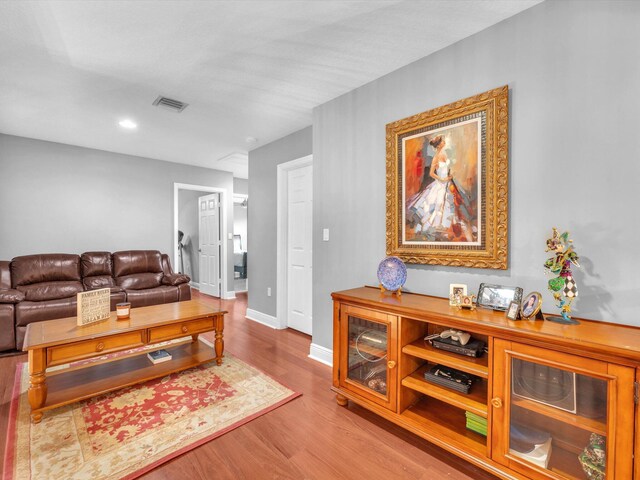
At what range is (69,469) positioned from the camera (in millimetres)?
1547

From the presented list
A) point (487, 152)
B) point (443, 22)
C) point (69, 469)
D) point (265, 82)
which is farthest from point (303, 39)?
point (69, 469)

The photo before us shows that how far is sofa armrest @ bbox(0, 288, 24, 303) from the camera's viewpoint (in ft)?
10.1

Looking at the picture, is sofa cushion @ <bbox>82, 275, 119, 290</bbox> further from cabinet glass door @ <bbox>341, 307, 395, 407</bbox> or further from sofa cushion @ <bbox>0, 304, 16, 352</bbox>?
cabinet glass door @ <bbox>341, 307, 395, 407</bbox>

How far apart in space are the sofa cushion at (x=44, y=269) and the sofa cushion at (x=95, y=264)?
0.07m

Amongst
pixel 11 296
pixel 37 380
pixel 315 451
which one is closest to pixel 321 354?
pixel 315 451

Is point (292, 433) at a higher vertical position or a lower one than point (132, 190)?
lower

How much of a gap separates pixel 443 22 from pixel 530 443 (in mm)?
2298

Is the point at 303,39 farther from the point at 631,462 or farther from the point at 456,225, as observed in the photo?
the point at 631,462

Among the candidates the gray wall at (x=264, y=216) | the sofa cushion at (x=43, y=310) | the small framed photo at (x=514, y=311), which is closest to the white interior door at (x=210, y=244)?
the gray wall at (x=264, y=216)

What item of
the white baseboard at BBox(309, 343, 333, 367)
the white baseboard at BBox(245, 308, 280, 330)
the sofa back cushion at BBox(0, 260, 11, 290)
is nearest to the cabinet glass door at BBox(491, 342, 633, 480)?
the white baseboard at BBox(309, 343, 333, 367)

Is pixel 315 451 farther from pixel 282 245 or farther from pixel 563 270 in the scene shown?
pixel 282 245

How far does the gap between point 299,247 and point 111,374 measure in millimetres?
2175

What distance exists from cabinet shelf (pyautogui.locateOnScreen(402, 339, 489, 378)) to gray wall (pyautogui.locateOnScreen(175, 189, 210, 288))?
19.2 feet

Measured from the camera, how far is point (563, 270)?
1.49m
